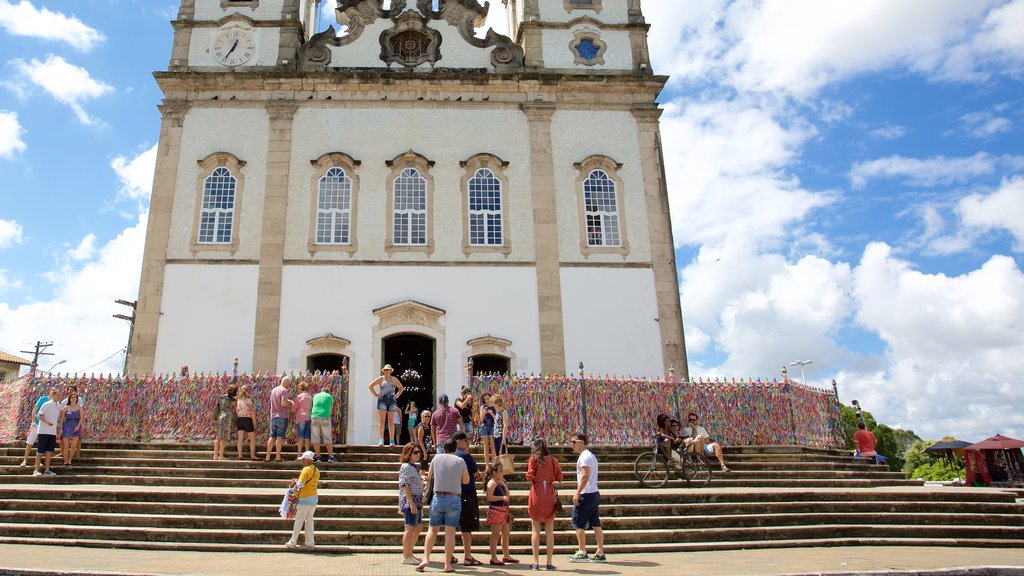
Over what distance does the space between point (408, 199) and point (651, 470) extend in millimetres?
10387

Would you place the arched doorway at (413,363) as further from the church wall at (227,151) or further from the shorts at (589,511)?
the shorts at (589,511)

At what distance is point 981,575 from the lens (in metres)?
7.29

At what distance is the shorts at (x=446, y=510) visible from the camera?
7.48 m

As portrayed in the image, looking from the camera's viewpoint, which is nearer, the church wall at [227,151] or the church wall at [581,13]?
the church wall at [227,151]

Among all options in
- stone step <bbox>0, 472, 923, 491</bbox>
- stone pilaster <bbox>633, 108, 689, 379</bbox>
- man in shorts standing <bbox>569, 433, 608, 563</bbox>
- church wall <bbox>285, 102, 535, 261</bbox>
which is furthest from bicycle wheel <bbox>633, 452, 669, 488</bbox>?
church wall <bbox>285, 102, 535, 261</bbox>

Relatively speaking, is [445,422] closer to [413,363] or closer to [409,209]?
[413,363]

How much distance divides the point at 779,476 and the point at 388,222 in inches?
441

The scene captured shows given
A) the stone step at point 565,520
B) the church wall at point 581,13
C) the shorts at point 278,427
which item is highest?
the church wall at point 581,13

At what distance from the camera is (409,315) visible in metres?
17.7

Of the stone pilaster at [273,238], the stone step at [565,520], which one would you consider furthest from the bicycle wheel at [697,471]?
the stone pilaster at [273,238]

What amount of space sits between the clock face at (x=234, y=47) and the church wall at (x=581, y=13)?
27.8ft

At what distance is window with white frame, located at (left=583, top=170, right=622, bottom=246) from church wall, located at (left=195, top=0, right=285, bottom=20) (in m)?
10.3

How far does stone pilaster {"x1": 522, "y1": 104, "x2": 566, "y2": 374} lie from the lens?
17703mm

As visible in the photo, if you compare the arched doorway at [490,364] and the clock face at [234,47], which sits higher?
the clock face at [234,47]
